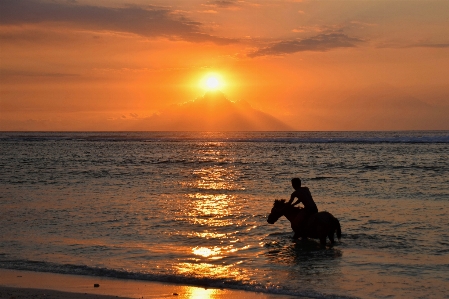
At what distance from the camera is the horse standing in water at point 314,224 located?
12945mm

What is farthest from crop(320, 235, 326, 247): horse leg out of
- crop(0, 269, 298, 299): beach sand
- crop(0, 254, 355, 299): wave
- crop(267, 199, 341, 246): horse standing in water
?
crop(0, 269, 298, 299): beach sand

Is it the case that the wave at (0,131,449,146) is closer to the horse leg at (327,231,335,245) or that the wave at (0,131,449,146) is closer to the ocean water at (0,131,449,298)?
the ocean water at (0,131,449,298)

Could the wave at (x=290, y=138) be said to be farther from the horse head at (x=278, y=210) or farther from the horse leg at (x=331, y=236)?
the horse leg at (x=331, y=236)

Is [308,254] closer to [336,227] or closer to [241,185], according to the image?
[336,227]

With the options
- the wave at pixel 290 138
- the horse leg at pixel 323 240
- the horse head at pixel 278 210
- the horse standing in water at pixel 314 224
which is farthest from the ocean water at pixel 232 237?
the wave at pixel 290 138

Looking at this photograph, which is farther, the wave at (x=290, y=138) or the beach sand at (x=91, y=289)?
the wave at (x=290, y=138)

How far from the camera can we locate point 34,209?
18609 mm

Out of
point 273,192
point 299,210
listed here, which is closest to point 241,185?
point 273,192

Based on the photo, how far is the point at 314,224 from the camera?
43.3 feet

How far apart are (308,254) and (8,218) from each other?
10.0 m

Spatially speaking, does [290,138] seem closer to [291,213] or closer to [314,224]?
[291,213]

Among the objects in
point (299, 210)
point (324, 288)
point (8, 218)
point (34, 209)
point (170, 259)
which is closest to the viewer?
point (324, 288)

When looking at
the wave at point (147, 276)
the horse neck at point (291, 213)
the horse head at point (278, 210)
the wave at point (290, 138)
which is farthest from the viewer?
the wave at point (290, 138)

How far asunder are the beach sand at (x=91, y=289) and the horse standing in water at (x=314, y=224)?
4.03 metres
